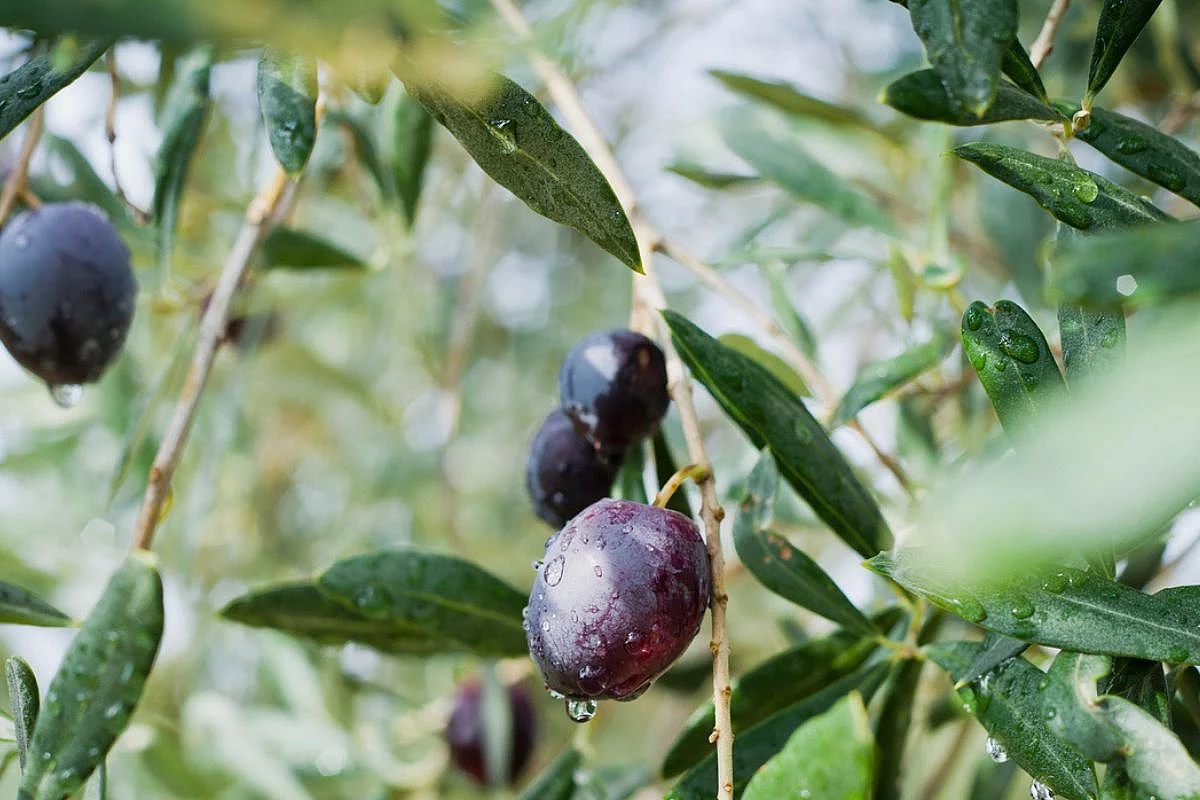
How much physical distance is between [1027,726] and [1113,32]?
20.0 inches

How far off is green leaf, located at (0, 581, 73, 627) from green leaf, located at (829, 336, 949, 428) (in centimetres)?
75

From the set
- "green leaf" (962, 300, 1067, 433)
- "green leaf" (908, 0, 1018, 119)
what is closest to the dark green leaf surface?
"green leaf" (962, 300, 1067, 433)

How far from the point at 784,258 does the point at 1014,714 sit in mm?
728

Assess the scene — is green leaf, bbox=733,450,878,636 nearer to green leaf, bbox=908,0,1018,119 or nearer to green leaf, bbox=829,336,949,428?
green leaf, bbox=829,336,949,428

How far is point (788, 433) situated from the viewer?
39.0 inches

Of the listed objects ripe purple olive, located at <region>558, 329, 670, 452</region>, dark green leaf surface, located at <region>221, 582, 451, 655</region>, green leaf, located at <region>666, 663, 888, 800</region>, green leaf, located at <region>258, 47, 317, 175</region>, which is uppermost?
green leaf, located at <region>258, 47, 317, 175</region>

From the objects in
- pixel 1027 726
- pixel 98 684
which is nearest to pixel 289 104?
pixel 98 684

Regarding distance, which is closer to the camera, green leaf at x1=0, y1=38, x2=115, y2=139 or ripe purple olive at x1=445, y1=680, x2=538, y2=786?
green leaf at x1=0, y1=38, x2=115, y2=139

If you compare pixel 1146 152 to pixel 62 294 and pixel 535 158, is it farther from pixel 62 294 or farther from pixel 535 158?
pixel 62 294

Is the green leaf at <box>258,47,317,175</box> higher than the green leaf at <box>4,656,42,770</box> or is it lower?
higher

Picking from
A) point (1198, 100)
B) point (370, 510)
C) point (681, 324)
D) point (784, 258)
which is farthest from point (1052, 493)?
point (370, 510)

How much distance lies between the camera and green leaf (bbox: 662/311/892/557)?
3.09 ft

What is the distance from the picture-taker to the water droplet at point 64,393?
118cm

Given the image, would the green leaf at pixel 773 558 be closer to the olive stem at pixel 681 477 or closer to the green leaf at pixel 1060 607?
the olive stem at pixel 681 477
